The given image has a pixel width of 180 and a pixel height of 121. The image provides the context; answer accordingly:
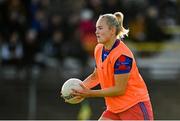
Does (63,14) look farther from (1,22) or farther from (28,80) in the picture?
(28,80)

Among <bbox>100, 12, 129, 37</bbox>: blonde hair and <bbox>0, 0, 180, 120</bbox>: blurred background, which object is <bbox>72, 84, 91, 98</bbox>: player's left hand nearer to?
<bbox>100, 12, 129, 37</bbox>: blonde hair

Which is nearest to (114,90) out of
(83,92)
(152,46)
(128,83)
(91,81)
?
(128,83)

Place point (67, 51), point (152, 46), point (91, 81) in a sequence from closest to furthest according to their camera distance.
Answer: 1. point (91, 81)
2. point (67, 51)
3. point (152, 46)

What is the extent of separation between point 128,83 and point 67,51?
23.3ft

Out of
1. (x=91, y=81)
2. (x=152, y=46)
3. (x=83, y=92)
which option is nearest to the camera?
(x=83, y=92)

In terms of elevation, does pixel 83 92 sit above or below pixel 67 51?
above

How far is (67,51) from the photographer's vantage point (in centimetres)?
1370

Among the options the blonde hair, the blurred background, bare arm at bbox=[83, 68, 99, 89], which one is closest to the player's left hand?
bare arm at bbox=[83, 68, 99, 89]

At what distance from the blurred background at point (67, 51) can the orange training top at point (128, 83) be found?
19.0 feet

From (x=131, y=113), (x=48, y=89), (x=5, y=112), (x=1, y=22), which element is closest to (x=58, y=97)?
(x=48, y=89)

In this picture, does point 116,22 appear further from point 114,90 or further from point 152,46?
point 152,46

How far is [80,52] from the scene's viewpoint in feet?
44.8

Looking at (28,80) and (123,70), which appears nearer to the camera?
(123,70)

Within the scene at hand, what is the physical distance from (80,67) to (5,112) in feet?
5.91
